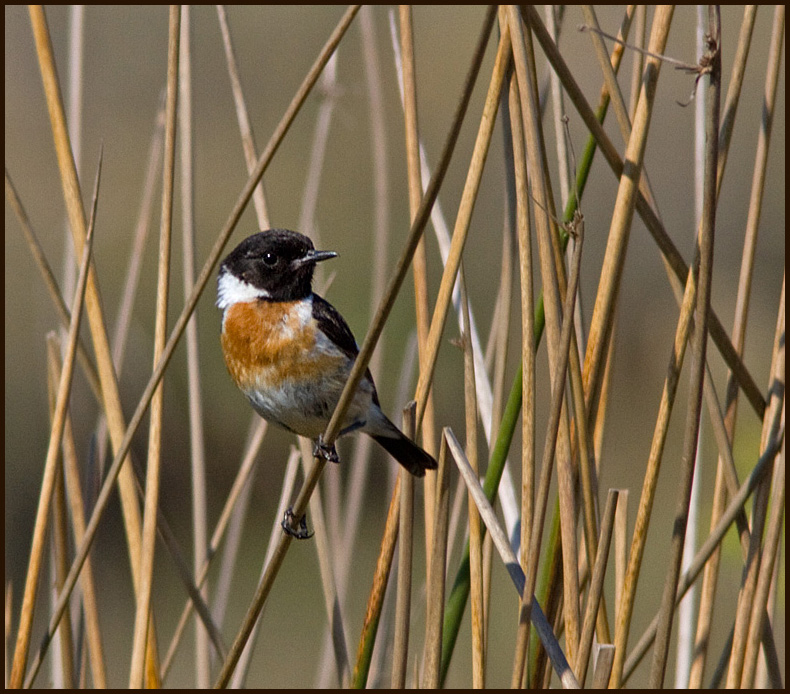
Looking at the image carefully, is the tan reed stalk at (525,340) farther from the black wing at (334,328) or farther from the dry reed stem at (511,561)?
the black wing at (334,328)

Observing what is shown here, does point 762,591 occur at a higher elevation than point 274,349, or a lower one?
lower

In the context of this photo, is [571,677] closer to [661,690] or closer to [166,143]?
[661,690]

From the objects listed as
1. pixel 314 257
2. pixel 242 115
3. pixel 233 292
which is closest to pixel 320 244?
pixel 233 292

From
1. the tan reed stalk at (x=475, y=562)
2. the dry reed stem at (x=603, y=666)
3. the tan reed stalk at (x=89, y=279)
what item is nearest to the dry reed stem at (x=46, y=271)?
the tan reed stalk at (x=89, y=279)

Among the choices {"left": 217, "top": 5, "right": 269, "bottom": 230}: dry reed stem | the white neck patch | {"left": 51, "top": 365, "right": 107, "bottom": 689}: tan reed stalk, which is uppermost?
{"left": 217, "top": 5, "right": 269, "bottom": 230}: dry reed stem

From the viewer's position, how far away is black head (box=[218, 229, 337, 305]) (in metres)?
2.86

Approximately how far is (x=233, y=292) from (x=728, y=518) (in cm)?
Result: 178

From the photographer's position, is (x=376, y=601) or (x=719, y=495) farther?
(x=719, y=495)

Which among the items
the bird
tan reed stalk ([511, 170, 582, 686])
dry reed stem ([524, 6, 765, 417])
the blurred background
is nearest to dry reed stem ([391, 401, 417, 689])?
tan reed stalk ([511, 170, 582, 686])

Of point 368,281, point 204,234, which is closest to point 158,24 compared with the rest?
point 204,234

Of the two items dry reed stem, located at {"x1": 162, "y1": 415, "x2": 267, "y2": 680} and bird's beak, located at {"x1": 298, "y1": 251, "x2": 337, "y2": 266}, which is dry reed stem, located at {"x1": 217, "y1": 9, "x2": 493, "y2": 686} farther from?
bird's beak, located at {"x1": 298, "y1": 251, "x2": 337, "y2": 266}

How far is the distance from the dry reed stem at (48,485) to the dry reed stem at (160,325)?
6.5 inches

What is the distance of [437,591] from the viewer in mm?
1843

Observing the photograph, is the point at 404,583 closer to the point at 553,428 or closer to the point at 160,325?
the point at 553,428
